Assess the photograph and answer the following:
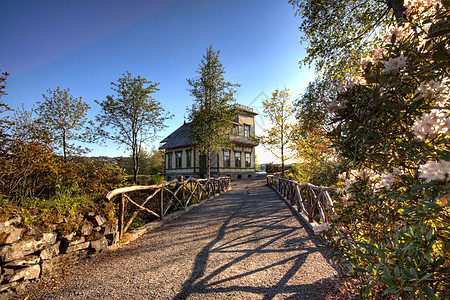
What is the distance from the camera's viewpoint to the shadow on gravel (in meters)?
2.62

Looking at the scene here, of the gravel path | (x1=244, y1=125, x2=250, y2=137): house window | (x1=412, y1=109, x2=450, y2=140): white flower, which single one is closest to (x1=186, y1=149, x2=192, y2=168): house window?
(x1=244, y1=125, x2=250, y2=137): house window

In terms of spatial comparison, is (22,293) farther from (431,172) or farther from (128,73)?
(128,73)

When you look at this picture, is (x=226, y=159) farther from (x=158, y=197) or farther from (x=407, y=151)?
(x=407, y=151)

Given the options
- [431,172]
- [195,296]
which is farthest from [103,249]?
[431,172]

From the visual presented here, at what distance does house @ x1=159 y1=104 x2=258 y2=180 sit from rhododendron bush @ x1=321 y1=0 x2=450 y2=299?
18.8m

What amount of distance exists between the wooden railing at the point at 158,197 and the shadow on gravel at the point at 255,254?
2.11 m

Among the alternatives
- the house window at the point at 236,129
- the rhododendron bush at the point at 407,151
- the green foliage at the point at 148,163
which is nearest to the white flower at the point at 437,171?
the rhododendron bush at the point at 407,151

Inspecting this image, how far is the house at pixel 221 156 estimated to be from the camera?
70.7ft

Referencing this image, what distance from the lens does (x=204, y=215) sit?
6.99m

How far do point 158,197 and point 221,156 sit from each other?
50.4 ft

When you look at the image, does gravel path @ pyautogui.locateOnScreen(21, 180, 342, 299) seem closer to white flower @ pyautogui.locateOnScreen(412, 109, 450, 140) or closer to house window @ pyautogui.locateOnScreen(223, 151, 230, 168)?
white flower @ pyautogui.locateOnScreen(412, 109, 450, 140)

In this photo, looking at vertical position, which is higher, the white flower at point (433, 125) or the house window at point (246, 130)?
the house window at point (246, 130)

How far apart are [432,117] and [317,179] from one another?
9563mm

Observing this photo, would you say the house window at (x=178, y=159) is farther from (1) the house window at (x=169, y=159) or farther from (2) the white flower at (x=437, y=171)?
(2) the white flower at (x=437, y=171)
